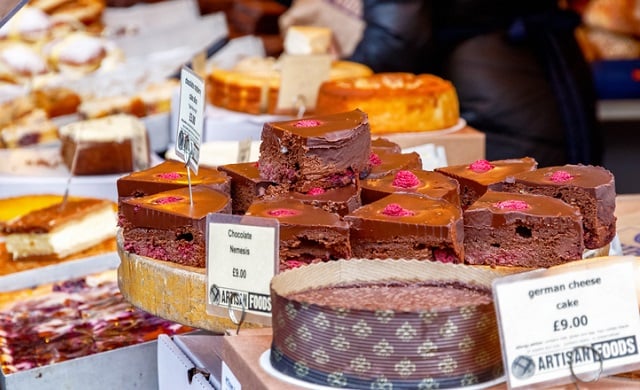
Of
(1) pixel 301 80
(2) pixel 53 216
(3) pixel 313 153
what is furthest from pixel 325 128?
(1) pixel 301 80

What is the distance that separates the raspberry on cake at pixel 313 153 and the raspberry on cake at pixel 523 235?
263mm

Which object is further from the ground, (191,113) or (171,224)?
(191,113)

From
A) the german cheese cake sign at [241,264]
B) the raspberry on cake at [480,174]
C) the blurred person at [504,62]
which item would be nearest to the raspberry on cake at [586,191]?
the raspberry on cake at [480,174]

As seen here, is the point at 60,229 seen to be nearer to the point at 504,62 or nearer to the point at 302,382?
the point at 302,382

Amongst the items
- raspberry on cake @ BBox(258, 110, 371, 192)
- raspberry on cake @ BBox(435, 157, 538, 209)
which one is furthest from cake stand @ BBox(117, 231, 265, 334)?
raspberry on cake @ BBox(435, 157, 538, 209)

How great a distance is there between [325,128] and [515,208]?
0.38 meters

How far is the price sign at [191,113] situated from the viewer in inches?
65.4

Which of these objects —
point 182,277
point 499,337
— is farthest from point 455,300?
point 182,277

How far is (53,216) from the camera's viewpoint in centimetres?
252

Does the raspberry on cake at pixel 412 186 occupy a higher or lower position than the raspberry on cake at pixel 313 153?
lower

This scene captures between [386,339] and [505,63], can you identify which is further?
[505,63]

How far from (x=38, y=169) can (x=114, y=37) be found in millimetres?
1656

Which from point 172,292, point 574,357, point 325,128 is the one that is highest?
point 325,128

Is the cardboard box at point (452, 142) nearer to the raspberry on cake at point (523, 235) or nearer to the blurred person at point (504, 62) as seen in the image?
the raspberry on cake at point (523, 235)
